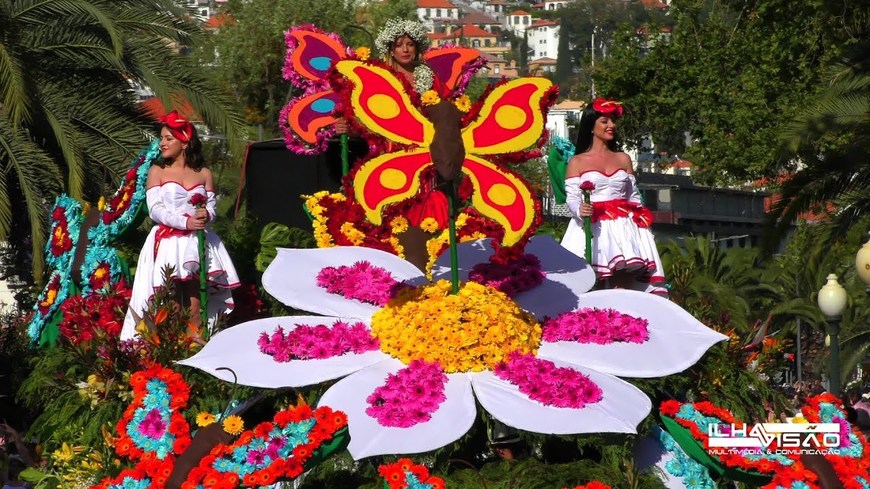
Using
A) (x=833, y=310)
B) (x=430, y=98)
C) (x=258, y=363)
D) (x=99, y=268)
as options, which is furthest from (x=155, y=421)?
(x=833, y=310)

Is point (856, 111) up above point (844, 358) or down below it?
above

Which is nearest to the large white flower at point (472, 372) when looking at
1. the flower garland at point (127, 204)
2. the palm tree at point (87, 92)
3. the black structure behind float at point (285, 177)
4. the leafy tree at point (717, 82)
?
the flower garland at point (127, 204)

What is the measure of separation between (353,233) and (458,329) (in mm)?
2202

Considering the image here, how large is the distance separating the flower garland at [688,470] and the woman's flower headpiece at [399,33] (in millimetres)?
4034

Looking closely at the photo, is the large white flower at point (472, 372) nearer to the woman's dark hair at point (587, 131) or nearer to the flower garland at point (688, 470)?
the flower garland at point (688, 470)

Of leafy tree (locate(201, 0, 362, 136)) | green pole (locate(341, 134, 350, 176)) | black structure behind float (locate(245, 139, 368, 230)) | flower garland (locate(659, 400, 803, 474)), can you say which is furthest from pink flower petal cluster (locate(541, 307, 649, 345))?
leafy tree (locate(201, 0, 362, 136))

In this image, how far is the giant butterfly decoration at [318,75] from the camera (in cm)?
1261

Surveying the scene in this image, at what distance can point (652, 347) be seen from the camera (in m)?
9.62

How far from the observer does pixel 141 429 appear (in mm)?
8750

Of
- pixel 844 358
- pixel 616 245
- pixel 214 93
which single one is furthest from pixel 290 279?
pixel 844 358

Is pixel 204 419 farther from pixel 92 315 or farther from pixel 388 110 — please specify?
pixel 92 315

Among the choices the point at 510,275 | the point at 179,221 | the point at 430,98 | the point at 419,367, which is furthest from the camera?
the point at 179,221

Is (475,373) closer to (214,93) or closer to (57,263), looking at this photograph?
(57,263)

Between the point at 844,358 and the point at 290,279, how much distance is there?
2439cm
